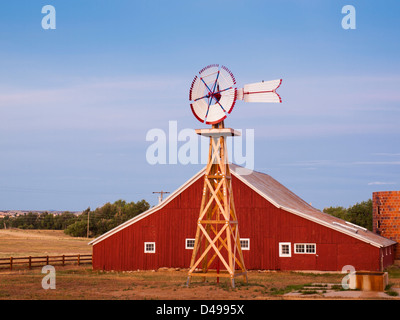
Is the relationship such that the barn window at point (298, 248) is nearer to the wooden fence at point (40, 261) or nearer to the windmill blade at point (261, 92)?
the windmill blade at point (261, 92)

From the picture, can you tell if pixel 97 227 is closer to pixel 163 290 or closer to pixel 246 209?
pixel 246 209

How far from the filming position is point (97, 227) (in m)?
107

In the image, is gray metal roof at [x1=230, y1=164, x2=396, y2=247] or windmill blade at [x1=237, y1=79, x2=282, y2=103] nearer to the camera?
windmill blade at [x1=237, y1=79, x2=282, y2=103]

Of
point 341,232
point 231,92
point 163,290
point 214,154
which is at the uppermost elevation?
point 231,92

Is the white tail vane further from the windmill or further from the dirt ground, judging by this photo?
the dirt ground

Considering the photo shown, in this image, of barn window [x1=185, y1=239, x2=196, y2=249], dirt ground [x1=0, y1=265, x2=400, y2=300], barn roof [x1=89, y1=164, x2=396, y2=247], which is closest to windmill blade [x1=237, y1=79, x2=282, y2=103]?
dirt ground [x1=0, y1=265, x2=400, y2=300]

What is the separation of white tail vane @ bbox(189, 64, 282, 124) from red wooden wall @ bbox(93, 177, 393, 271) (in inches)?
445

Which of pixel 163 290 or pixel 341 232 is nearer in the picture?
pixel 163 290

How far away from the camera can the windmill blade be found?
31625 mm

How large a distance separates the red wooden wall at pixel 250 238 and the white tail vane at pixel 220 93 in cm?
1131

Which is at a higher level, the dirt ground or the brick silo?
the brick silo
